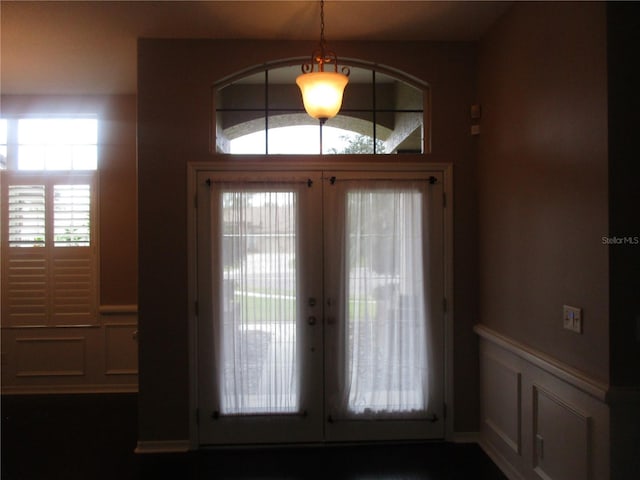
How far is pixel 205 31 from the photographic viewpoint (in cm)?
279

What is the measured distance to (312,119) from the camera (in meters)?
2.98

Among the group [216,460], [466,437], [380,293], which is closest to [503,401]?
[466,437]

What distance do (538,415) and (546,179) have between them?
1.35m

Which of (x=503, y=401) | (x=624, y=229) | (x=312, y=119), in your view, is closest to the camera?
(x=624, y=229)

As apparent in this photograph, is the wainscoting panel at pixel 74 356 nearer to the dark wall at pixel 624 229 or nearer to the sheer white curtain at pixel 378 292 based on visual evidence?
the sheer white curtain at pixel 378 292

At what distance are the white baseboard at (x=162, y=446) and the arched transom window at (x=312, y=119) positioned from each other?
85.9 inches

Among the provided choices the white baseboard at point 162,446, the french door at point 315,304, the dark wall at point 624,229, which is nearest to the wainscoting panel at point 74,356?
the white baseboard at point 162,446

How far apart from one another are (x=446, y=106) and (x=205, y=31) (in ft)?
6.05

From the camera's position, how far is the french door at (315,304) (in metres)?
2.85

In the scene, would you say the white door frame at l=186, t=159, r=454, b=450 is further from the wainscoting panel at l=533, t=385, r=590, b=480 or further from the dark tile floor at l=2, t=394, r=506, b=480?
the wainscoting panel at l=533, t=385, r=590, b=480

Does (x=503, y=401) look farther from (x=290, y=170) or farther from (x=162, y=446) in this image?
(x=162, y=446)

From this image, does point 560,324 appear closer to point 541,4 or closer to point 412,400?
point 412,400

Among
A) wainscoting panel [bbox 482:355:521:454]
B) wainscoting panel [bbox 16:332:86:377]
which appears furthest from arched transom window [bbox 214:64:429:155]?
wainscoting panel [bbox 16:332:86:377]

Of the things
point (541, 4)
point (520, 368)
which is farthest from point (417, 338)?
point (541, 4)
